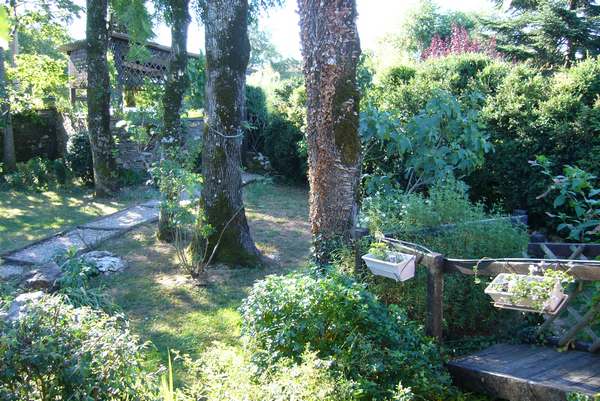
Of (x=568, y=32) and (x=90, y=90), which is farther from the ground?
(x=568, y=32)

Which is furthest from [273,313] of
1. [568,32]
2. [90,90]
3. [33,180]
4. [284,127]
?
[568,32]

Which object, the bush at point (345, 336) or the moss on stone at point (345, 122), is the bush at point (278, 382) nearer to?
the bush at point (345, 336)

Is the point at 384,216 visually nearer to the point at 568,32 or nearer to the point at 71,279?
the point at 71,279

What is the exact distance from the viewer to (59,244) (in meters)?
7.90

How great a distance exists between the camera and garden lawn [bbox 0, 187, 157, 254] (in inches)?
337

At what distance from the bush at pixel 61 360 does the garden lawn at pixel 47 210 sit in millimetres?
5877

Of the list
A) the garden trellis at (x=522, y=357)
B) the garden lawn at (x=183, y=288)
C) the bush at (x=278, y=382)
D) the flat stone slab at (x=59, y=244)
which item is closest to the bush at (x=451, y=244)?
the garden trellis at (x=522, y=357)

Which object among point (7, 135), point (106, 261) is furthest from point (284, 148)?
point (7, 135)

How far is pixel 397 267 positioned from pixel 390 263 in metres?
0.06

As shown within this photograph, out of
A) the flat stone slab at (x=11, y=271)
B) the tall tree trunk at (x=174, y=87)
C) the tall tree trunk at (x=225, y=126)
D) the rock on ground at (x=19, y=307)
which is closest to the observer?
the rock on ground at (x=19, y=307)

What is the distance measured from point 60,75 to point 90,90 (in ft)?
12.5

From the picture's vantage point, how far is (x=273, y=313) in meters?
3.38

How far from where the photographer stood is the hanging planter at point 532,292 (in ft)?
9.57

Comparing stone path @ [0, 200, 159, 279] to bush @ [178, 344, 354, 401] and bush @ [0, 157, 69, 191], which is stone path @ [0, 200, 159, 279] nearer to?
bush @ [0, 157, 69, 191]
